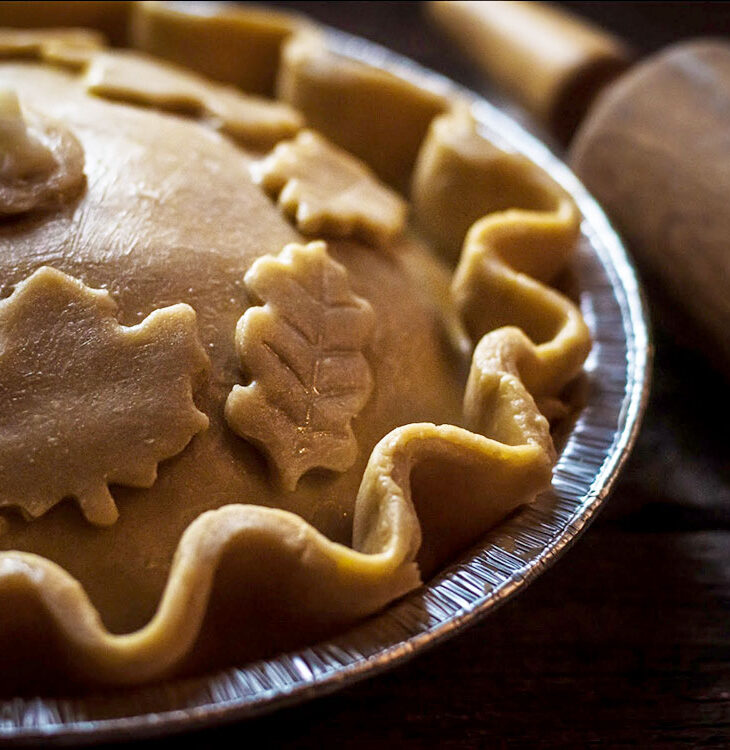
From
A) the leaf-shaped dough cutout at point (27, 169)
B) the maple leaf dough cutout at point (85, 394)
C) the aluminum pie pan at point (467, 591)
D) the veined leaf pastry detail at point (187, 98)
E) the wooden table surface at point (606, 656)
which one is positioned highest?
the leaf-shaped dough cutout at point (27, 169)

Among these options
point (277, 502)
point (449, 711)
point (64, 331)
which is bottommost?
point (449, 711)

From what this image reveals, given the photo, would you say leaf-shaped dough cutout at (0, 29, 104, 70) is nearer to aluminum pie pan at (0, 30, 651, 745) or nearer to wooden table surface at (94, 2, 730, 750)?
aluminum pie pan at (0, 30, 651, 745)

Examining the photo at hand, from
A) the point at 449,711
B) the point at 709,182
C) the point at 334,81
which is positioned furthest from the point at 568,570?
the point at 334,81

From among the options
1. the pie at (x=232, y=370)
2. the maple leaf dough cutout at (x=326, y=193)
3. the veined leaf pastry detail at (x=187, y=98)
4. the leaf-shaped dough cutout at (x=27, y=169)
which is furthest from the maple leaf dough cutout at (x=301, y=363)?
the veined leaf pastry detail at (x=187, y=98)

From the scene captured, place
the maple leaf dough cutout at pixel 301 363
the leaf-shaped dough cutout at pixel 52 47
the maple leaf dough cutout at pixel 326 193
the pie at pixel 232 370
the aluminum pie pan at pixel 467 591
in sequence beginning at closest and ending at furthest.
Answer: the aluminum pie pan at pixel 467 591 → the pie at pixel 232 370 → the maple leaf dough cutout at pixel 301 363 → the maple leaf dough cutout at pixel 326 193 → the leaf-shaped dough cutout at pixel 52 47

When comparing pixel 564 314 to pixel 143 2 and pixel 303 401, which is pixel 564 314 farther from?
pixel 143 2

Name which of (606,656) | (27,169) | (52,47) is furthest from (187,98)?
(606,656)

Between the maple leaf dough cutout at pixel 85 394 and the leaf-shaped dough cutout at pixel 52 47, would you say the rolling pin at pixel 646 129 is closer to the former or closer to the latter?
the leaf-shaped dough cutout at pixel 52 47
